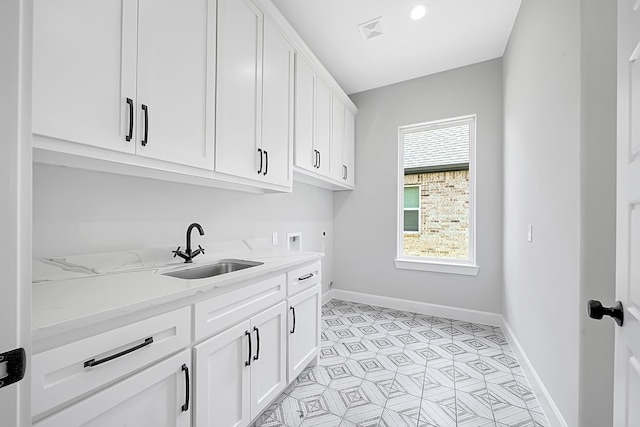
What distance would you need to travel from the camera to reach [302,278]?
6.10ft

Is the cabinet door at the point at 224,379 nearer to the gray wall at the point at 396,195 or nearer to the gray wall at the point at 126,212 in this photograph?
the gray wall at the point at 126,212

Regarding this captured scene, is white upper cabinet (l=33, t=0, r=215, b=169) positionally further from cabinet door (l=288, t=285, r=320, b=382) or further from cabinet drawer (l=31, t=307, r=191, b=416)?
cabinet door (l=288, t=285, r=320, b=382)

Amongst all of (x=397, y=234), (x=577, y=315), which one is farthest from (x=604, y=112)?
(x=397, y=234)

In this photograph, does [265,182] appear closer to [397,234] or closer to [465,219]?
[397,234]

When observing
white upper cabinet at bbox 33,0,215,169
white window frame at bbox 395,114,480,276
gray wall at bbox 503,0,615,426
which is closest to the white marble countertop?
white upper cabinet at bbox 33,0,215,169

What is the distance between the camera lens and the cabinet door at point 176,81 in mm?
1157

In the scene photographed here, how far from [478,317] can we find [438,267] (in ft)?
2.14

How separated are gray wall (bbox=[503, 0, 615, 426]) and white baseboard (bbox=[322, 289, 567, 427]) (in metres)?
0.08

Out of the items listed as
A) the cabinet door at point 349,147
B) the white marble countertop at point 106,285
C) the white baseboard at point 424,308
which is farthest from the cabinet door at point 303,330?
the cabinet door at point 349,147

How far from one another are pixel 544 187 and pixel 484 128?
158 centimetres

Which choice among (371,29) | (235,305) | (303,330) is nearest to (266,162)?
(235,305)

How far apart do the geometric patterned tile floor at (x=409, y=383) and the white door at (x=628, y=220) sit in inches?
38.6

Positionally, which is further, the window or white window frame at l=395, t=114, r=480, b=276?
the window

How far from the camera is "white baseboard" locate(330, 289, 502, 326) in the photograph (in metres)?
2.93
